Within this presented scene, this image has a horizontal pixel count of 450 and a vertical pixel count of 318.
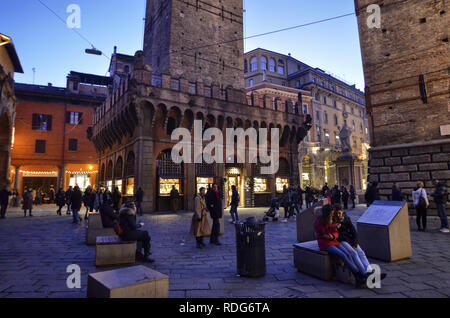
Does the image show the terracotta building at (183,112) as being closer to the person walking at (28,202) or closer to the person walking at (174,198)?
the person walking at (174,198)

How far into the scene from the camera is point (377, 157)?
13.5m

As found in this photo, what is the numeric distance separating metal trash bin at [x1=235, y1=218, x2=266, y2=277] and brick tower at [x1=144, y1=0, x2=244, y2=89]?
1910 cm

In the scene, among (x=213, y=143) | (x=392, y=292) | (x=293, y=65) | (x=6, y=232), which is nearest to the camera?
(x=392, y=292)

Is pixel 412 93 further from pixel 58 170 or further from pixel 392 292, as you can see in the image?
pixel 58 170

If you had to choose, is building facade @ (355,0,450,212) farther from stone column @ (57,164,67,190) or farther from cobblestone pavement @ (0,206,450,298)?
stone column @ (57,164,67,190)

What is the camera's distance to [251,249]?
15.3ft

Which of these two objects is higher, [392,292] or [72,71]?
[72,71]

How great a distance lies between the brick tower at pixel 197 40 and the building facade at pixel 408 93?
11952 millimetres

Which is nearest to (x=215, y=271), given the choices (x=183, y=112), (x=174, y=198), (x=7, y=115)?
(x=174, y=198)

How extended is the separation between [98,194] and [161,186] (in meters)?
4.38

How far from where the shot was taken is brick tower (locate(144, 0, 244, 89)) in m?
22.5

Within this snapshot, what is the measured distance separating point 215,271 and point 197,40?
2259cm

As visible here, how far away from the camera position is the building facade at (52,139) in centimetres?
2967
